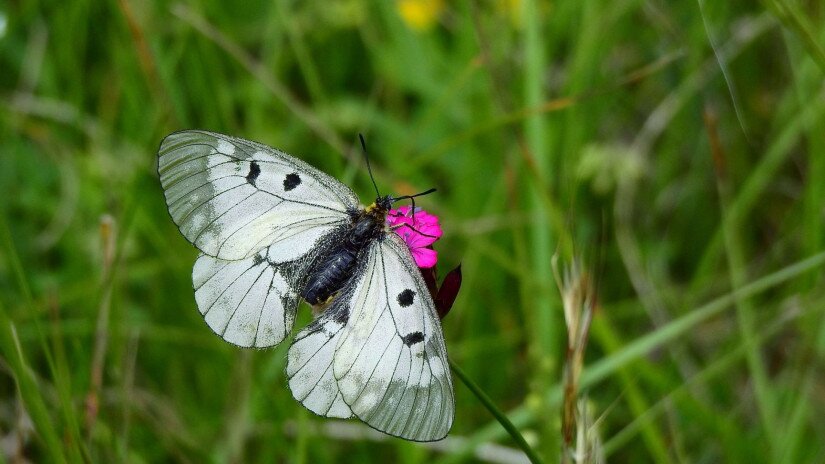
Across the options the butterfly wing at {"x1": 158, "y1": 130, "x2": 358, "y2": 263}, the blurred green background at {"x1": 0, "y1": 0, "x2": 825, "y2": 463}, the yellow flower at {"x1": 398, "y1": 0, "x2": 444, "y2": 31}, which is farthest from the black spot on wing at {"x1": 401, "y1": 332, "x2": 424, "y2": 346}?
the yellow flower at {"x1": 398, "y1": 0, "x2": 444, "y2": 31}

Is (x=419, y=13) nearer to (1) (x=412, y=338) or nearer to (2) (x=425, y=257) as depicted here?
(2) (x=425, y=257)

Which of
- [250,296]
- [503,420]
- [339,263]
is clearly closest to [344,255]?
[339,263]

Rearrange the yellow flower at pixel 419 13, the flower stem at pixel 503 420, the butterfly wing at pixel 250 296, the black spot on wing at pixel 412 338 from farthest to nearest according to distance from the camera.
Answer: the yellow flower at pixel 419 13 < the butterfly wing at pixel 250 296 < the black spot on wing at pixel 412 338 < the flower stem at pixel 503 420

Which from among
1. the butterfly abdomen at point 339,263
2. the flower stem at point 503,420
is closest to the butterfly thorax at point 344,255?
the butterfly abdomen at point 339,263

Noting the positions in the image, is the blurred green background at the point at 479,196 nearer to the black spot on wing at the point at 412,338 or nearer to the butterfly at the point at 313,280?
the butterfly at the point at 313,280

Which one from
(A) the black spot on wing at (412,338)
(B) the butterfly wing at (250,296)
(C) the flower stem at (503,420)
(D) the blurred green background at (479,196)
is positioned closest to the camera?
(C) the flower stem at (503,420)

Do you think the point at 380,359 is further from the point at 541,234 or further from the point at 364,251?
the point at 541,234

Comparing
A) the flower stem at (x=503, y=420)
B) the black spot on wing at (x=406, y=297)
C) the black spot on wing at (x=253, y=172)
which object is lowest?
the flower stem at (x=503, y=420)
